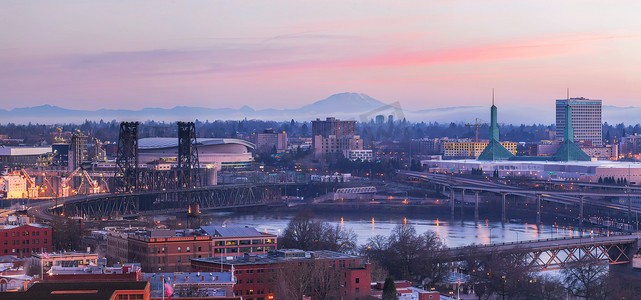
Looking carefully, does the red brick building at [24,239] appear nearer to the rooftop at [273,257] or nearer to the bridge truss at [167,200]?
the rooftop at [273,257]

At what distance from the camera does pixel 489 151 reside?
80.3 meters

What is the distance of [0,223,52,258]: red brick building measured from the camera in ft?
93.1

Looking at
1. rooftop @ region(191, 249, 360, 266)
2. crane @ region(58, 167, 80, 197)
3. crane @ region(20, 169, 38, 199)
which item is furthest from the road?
rooftop @ region(191, 249, 360, 266)

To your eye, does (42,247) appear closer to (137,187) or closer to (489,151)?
(137,187)

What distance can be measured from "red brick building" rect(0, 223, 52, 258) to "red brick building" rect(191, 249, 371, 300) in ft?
19.4

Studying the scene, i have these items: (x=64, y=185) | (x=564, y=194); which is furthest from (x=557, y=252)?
(x=64, y=185)

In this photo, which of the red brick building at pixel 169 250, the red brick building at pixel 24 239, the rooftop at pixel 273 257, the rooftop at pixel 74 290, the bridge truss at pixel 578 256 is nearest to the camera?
the rooftop at pixel 74 290

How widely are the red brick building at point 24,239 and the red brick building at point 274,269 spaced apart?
5.91 metres

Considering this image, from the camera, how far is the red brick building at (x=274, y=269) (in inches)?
858

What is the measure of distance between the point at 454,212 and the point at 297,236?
2101 centimetres

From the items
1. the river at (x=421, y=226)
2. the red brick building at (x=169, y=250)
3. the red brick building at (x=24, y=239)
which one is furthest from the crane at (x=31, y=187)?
the red brick building at (x=169, y=250)

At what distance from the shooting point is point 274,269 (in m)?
22.8

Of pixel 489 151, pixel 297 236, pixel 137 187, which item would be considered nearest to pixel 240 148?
pixel 489 151

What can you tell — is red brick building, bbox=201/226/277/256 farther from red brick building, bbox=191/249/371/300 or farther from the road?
the road
